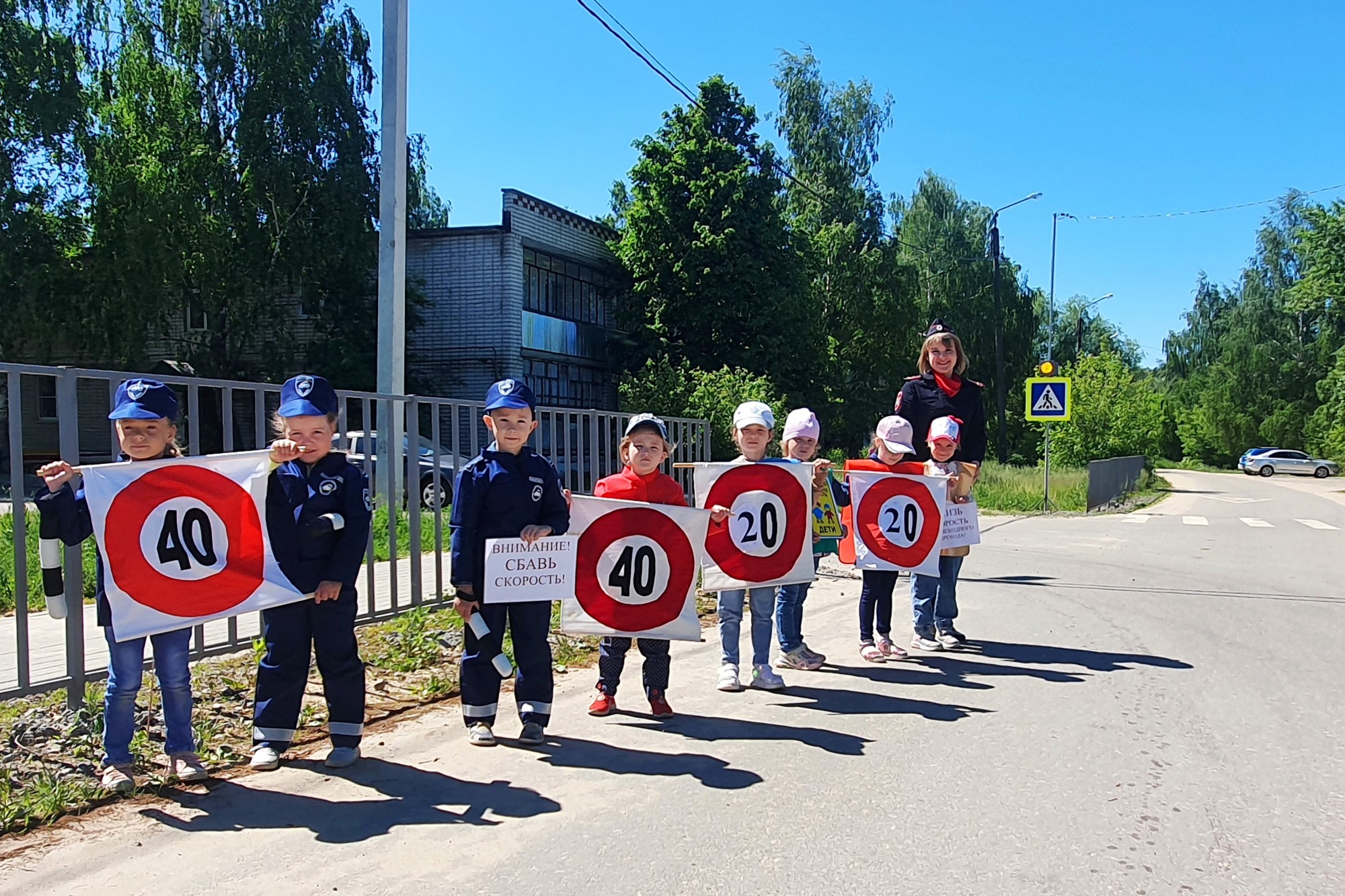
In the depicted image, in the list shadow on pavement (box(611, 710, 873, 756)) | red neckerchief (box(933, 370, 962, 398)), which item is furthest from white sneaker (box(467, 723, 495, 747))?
red neckerchief (box(933, 370, 962, 398))

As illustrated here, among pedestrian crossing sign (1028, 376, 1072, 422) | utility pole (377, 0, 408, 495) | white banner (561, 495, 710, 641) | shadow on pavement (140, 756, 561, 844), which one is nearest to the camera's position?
shadow on pavement (140, 756, 561, 844)

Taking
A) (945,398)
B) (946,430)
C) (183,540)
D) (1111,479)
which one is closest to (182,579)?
(183,540)

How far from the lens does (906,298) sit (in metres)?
39.8

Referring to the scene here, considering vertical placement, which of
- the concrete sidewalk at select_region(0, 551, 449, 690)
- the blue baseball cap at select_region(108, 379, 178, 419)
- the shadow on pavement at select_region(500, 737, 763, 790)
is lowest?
the shadow on pavement at select_region(500, 737, 763, 790)

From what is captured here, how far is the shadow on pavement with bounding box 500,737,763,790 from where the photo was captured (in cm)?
460

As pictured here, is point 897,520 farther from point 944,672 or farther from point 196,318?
point 196,318

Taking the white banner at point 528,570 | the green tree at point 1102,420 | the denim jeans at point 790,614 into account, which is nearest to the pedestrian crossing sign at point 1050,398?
the green tree at point 1102,420

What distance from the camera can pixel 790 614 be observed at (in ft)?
22.1

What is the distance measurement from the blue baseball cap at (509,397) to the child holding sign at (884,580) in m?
2.78

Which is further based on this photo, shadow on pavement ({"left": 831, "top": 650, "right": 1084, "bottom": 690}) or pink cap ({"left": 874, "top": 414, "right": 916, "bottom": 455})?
pink cap ({"left": 874, "top": 414, "right": 916, "bottom": 455})

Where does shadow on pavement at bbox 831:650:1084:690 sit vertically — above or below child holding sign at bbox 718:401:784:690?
below

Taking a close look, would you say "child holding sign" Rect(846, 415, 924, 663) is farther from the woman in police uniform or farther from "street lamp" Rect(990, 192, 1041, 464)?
"street lamp" Rect(990, 192, 1041, 464)

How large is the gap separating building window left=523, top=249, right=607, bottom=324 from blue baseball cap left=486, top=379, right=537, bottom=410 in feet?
76.5

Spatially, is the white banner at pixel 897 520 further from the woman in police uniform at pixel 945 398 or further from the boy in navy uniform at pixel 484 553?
the boy in navy uniform at pixel 484 553
